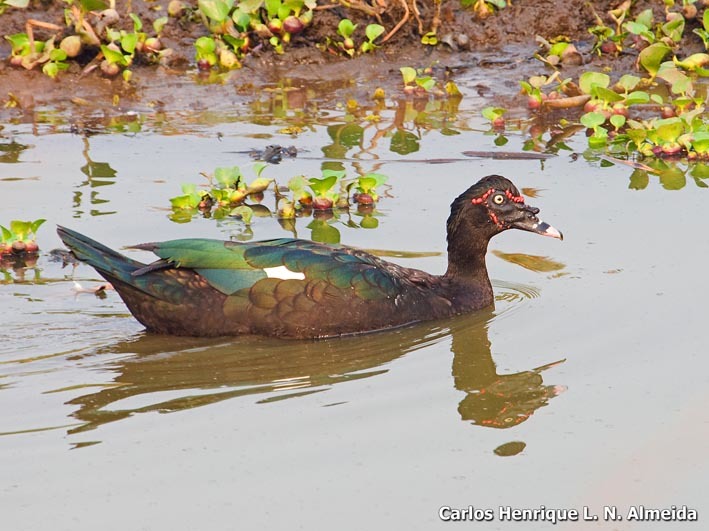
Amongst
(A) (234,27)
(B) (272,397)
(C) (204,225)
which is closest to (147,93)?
(A) (234,27)

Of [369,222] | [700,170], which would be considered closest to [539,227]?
[369,222]

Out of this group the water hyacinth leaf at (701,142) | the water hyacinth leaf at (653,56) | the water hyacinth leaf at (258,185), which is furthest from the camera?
the water hyacinth leaf at (653,56)

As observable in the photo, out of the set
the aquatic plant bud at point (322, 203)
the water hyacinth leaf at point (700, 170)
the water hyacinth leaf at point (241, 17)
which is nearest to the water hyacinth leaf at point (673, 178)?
the water hyacinth leaf at point (700, 170)

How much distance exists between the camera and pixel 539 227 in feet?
27.7

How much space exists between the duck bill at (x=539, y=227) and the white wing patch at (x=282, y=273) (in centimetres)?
156

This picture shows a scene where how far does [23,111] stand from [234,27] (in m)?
2.32

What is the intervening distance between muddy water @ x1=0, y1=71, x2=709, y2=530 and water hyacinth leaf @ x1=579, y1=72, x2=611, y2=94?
1.26 metres

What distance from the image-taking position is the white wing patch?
779 centimetres

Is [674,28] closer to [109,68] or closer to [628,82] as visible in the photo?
[628,82]

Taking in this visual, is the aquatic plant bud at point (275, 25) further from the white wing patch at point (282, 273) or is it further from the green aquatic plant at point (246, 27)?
the white wing patch at point (282, 273)

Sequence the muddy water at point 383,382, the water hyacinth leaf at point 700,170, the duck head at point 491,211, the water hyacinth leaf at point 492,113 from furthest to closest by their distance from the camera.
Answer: the water hyacinth leaf at point 492,113 < the water hyacinth leaf at point 700,170 < the duck head at point 491,211 < the muddy water at point 383,382

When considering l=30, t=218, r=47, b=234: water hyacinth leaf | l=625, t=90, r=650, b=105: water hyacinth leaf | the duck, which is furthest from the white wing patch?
l=625, t=90, r=650, b=105: water hyacinth leaf

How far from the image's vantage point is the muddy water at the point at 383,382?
5.56 m

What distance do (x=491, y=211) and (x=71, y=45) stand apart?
5.94 metres
